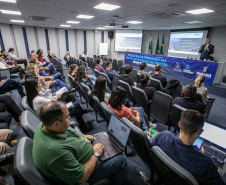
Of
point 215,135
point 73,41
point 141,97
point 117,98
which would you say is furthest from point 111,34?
point 215,135

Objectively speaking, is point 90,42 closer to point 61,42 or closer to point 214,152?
point 61,42

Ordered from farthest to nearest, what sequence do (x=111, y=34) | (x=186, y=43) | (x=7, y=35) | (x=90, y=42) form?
(x=90, y=42), (x=111, y=34), (x=7, y=35), (x=186, y=43)

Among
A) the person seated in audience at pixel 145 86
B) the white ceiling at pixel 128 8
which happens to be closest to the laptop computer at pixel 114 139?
the person seated in audience at pixel 145 86

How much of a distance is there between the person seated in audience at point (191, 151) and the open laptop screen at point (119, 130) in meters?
0.31

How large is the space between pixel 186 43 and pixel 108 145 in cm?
946

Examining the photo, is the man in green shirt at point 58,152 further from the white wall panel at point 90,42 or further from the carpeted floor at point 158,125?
the white wall panel at point 90,42

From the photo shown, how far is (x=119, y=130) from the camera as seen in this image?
54.6 inches

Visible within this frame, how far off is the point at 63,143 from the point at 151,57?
6850mm

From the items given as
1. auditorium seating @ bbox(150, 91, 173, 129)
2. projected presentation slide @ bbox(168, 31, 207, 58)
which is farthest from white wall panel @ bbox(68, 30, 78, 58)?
auditorium seating @ bbox(150, 91, 173, 129)

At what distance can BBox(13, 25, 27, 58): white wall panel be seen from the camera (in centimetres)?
951

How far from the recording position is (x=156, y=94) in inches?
98.6

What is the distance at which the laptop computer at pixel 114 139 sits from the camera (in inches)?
51.1

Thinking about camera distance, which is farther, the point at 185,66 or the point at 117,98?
the point at 185,66

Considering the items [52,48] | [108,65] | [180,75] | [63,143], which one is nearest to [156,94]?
[63,143]
